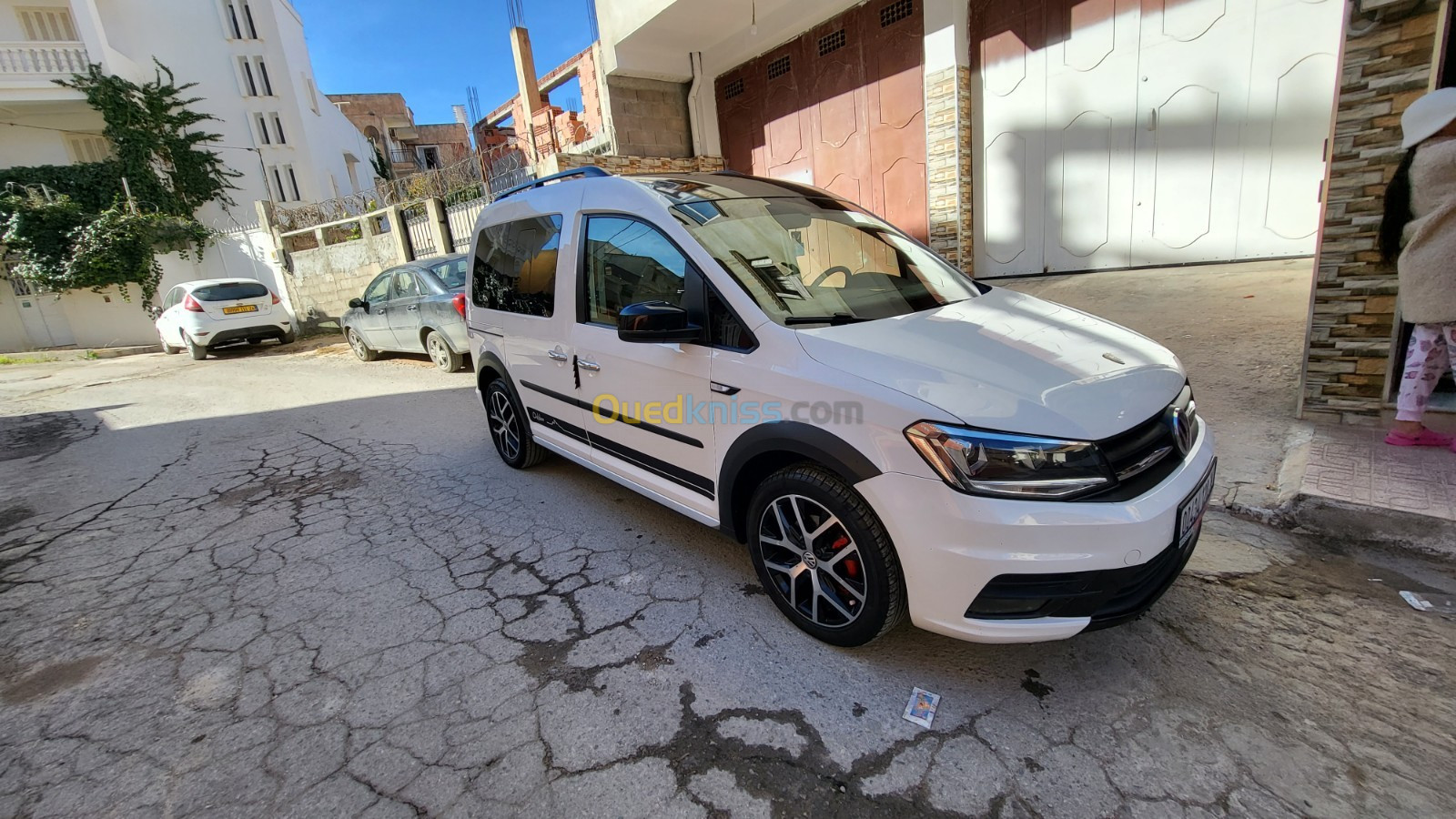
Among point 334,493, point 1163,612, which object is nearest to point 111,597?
point 334,493

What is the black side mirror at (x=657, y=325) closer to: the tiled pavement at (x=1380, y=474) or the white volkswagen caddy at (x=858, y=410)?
the white volkswagen caddy at (x=858, y=410)

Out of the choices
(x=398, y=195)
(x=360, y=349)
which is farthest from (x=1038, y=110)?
(x=398, y=195)

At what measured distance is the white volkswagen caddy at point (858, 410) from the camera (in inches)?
73.2

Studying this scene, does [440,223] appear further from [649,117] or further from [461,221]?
[649,117]

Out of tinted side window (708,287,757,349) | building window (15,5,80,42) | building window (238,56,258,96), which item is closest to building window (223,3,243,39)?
building window (238,56,258,96)

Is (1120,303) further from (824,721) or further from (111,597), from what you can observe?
(111,597)

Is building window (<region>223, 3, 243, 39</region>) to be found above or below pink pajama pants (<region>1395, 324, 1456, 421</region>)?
above

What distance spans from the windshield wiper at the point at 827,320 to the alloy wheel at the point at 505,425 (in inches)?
103

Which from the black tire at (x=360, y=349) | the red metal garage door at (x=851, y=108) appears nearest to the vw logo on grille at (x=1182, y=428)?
the red metal garage door at (x=851, y=108)

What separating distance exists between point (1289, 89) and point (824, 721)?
7.11m

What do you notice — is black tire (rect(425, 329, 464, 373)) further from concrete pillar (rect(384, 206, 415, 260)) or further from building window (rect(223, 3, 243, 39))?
building window (rect(223, 3, 243, 39))

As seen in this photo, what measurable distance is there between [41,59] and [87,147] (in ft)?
8.35

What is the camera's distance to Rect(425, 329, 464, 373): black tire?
8047mm

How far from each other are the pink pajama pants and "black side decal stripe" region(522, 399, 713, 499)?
12.4 ft
